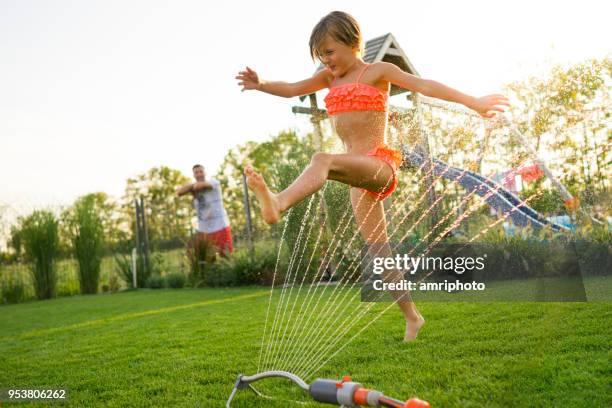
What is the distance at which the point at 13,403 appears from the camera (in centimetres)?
288

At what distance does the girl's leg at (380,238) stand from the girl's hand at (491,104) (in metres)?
0.94

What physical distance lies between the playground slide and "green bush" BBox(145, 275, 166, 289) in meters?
5.48

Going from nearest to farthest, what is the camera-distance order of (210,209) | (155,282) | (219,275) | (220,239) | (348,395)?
1. (348,395)
2. (219,275)
3. (210,209)
4. (220,239)
5. (155,282)

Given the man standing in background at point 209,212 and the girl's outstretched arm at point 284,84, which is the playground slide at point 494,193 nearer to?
the girl's outstretched arm at point 284,84

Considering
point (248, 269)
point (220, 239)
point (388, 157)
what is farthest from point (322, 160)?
point (220, 239)

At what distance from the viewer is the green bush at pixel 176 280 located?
1022 centimetres

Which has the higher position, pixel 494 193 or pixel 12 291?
pixel 494 193

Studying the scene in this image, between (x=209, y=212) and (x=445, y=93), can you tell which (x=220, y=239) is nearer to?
(x=209, y=212)

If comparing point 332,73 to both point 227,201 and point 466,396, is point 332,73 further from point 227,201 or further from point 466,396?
point 227,201

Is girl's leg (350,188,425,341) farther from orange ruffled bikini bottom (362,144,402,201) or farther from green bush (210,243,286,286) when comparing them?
green bush (210,243,286,286)

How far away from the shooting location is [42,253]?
11188 millimetres

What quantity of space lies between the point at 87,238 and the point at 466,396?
10.5 metres

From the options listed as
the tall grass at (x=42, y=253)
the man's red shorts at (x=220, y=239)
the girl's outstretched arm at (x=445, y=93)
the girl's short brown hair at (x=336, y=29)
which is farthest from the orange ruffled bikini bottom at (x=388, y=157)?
the tall grass at (x=42, y=253)

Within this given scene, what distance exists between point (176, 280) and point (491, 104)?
332 inches
